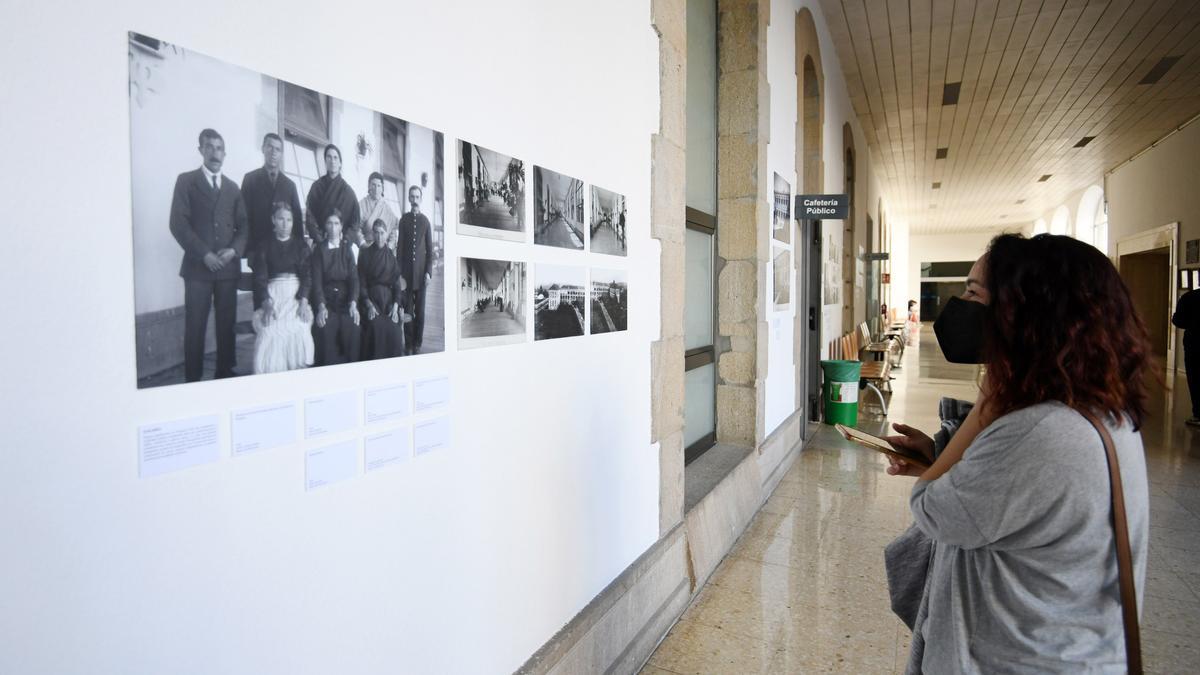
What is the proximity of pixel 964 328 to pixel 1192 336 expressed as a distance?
720 centimetres

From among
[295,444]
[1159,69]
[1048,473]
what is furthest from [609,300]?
[1159,69]

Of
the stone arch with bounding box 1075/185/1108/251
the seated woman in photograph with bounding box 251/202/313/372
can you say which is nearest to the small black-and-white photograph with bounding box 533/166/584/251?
the seated woman in photograph with bounding box 251/202/313/372

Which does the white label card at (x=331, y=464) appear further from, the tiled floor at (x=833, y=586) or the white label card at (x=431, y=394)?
the tiled floor at (x=833, y=586)

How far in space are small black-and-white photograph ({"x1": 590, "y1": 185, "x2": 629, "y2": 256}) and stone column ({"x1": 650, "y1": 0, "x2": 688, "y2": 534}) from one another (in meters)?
0.26

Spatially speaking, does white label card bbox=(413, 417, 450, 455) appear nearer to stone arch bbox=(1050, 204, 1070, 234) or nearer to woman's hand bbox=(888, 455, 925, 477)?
woman's hand bbox=(888, 455, 925, 477)

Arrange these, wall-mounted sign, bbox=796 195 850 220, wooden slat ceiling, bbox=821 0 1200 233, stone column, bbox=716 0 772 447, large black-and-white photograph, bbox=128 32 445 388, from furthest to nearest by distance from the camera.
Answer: wooden slat ceiling, bbox=821 0 1200 233
wall-mounted sign, bbox=796 195 850 220
stone column, bbox=716 0 772 447
large black-and-white photograph, bbox=128 32 445 388

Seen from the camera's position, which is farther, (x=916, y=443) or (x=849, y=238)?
(x=849, y=238)

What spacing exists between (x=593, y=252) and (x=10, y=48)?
142 centimetres

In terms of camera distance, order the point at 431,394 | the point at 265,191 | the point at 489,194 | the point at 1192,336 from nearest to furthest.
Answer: the point at 265,191 → the point at 431,394 → the point at 489,194 → the point at 1192,336

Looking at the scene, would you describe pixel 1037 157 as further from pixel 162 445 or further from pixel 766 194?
pixel 162 445

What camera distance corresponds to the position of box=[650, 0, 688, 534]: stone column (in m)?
2.49

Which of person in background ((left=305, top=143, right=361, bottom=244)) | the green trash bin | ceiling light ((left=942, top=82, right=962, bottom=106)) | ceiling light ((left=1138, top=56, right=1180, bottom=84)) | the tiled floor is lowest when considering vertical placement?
the tiled floor

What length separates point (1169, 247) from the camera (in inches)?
434

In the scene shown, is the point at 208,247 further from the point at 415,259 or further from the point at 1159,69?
the point at 1159,69
